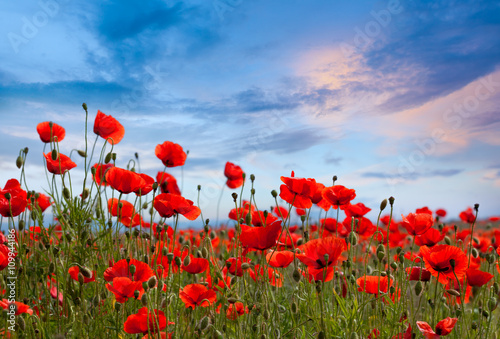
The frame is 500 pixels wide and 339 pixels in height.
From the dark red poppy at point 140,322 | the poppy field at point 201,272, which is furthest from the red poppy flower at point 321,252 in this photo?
the dark red poppy at point 140,322

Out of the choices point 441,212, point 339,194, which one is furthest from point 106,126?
point 441,212

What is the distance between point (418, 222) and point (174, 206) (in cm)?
136

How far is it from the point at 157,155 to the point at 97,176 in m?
0.44

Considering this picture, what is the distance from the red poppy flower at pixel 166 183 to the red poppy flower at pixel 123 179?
431mm

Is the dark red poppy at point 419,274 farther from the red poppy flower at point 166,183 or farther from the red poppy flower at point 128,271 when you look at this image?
the red poppy flower at point 166,183

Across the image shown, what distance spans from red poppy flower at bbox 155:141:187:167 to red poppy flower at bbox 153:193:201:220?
0.79 metres

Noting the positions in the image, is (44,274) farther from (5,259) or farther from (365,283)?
(365,283)

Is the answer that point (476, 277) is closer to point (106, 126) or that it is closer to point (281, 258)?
point (281, 258)

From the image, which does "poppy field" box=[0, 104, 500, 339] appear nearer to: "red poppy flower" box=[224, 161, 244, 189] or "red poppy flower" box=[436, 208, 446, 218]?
"red poppy flower" box=[224, 161, 244, 189]

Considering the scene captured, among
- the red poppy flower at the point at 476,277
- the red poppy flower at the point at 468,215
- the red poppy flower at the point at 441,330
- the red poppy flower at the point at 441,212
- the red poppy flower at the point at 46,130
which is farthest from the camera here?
the red poppy flower at the point at 441,212

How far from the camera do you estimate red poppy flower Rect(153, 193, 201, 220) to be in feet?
Answer: 7.45

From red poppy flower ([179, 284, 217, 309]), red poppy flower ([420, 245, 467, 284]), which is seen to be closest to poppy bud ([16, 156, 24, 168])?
red poppy flower ([179, 284, 217, 309])

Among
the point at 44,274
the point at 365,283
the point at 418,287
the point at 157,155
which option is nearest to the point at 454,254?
the point at 418,287

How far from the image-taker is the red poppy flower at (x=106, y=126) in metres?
2.98
